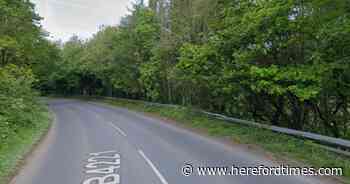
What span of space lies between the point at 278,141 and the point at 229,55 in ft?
14.6

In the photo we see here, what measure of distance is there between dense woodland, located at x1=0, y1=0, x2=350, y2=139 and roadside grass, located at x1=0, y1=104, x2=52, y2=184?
176 centimetres

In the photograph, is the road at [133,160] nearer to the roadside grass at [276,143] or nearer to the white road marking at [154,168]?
the white road marking at [154,168]

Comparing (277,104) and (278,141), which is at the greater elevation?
(277,104)

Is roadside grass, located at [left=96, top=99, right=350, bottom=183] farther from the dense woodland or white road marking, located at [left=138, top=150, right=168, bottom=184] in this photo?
white road marking, located at [left=138, top=150, right=168, bottom=184]

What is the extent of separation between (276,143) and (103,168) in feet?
19.4

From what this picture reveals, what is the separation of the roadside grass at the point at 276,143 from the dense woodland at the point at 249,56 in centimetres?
158

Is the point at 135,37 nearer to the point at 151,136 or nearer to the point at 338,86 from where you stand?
the point at 151,136

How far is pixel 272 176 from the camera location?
23.7ft

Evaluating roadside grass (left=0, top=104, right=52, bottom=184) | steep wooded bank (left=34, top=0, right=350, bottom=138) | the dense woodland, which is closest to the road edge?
roadside grass (left=0, top=104, right=52, bottom=184)

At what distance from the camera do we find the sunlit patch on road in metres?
7.07

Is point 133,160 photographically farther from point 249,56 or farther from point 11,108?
point 11,108

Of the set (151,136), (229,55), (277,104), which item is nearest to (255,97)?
(277,104)

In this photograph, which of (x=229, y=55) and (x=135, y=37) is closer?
(x=229, y=55)

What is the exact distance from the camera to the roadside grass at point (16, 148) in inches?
315
